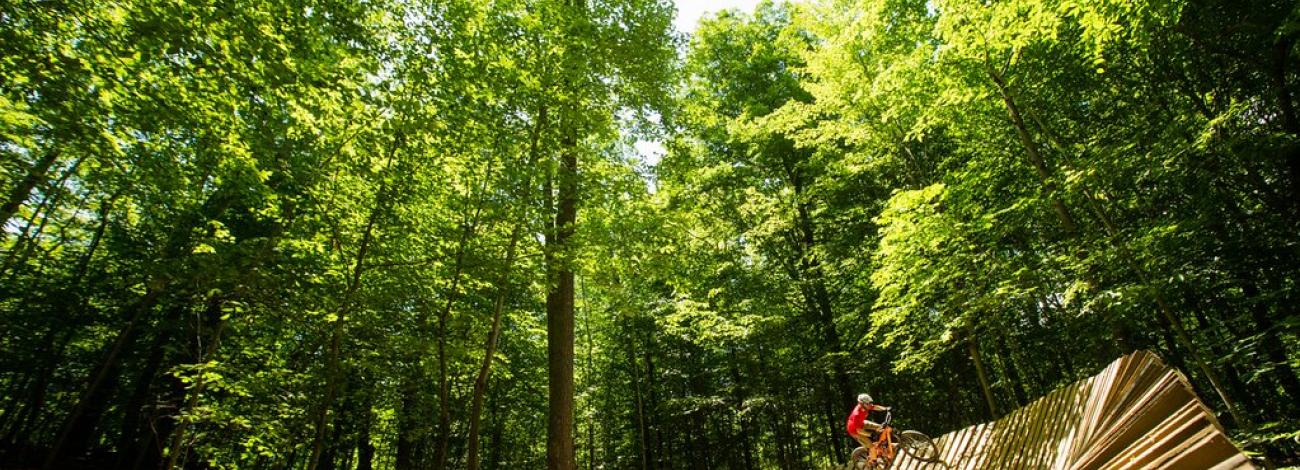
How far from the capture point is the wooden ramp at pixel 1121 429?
2.58 metres

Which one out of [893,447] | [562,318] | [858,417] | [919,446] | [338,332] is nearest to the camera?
[338,332]

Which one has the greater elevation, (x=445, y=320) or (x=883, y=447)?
(x=445, y=320)

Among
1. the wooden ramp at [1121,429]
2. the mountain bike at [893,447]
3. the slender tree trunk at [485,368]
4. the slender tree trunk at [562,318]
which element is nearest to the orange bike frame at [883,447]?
the mountain bike at [893,447]

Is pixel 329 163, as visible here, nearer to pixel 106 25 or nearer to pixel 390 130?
pixel 390 130

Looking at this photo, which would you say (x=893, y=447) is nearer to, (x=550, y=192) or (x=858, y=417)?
(x=858, y=417)

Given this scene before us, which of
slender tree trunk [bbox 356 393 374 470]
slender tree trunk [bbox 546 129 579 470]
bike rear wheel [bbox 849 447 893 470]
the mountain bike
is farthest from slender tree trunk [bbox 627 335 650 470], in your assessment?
the mountain bike

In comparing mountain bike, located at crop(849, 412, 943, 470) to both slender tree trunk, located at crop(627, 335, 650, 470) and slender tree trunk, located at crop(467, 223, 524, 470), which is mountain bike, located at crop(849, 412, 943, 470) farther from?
slender tree trunk, located at crop(627, 335, 650, 470)

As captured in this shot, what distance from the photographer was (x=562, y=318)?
338 inches

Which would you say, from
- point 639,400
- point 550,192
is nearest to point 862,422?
point 550,192

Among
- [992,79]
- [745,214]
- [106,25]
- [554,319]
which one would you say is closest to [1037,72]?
[992,79]


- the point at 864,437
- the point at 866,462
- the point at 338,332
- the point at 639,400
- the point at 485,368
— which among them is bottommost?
the point at 866,462

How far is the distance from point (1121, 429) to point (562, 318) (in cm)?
704

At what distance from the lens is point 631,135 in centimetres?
974

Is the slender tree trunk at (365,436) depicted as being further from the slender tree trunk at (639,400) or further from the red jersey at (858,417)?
the red jersey at (858,417)
